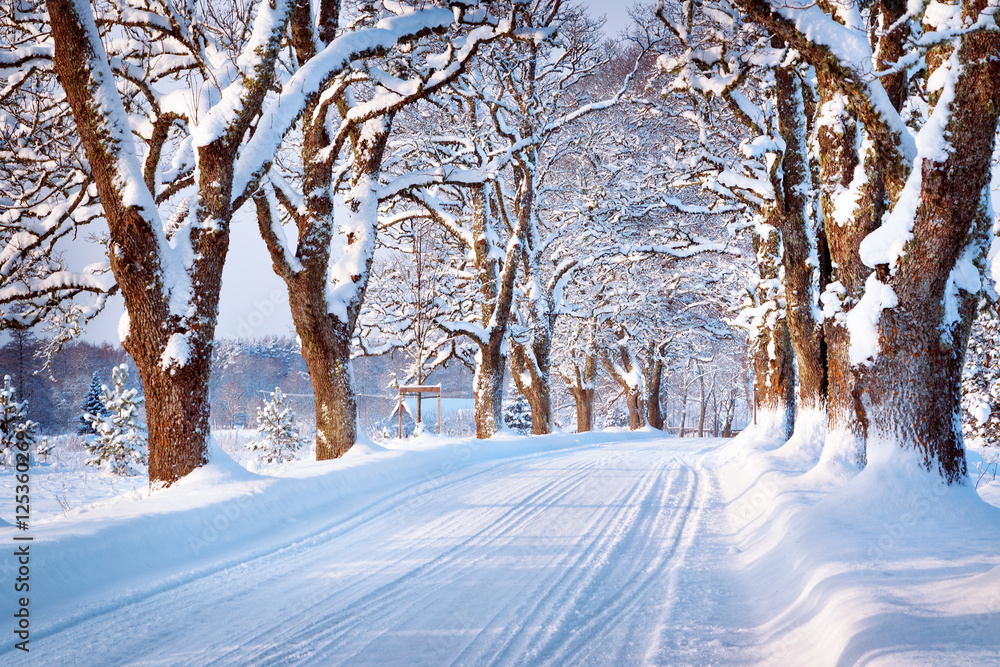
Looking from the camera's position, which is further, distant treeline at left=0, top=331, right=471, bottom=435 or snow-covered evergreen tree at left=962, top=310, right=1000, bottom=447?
distant treeline at left=0, top=331, right=471, bottom=435

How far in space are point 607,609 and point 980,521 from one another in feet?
10.7

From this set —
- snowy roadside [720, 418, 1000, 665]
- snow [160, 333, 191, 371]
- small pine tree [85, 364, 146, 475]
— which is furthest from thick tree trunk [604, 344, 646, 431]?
snow [160, 333, 191, 371]

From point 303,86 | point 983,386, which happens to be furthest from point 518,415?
point 303,86

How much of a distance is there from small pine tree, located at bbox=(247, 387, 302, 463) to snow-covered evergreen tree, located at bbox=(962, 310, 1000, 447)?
2195 cm

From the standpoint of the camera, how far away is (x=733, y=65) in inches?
362

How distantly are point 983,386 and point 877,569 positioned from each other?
19678mm

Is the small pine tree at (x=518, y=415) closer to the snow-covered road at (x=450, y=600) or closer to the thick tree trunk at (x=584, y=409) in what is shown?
the thick tree trunk at (x=584, y=409)

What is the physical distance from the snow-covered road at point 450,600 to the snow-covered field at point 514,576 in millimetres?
18

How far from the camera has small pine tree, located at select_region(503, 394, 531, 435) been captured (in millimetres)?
31734

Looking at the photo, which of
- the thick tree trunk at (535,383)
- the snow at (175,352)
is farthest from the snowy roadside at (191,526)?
the thick tree trunk at (535,383)

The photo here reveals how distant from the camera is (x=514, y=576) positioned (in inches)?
158

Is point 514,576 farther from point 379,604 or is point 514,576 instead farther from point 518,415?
point 518,415

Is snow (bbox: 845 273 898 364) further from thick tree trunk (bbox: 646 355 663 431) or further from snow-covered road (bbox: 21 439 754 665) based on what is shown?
thick tree trunk (bbox: 646 355 663 431)

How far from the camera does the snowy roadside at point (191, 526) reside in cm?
371
